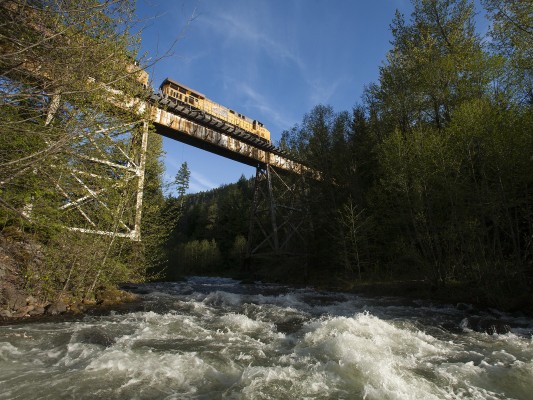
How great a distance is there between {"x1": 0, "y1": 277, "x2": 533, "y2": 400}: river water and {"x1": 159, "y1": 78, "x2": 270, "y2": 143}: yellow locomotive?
51.7 ft

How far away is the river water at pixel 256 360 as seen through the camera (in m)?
2.91

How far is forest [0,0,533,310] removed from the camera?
2.84 metres

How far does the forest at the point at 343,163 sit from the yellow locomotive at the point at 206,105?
3376mm

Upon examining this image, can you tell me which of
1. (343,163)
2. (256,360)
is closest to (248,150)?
(343,163)

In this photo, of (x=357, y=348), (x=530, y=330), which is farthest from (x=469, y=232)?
(x=357, y=348)

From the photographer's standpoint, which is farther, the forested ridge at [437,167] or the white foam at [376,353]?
the forested ridge at [437,167]

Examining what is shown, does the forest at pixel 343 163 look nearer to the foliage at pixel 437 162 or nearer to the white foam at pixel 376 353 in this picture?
the foliage at pixel 437 162

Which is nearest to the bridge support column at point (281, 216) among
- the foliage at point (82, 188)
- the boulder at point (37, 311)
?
the foliage at point (82, 188)

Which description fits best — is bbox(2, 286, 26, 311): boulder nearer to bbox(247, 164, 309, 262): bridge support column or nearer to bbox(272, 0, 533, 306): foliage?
bbox(272, 0, 533, 306): foliage

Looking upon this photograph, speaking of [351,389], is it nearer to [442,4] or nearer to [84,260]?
[84,260]

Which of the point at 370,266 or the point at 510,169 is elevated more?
the point at 510,169

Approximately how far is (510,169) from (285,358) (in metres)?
7.68

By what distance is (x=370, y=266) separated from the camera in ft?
52.2

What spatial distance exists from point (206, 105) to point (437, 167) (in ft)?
51.2
